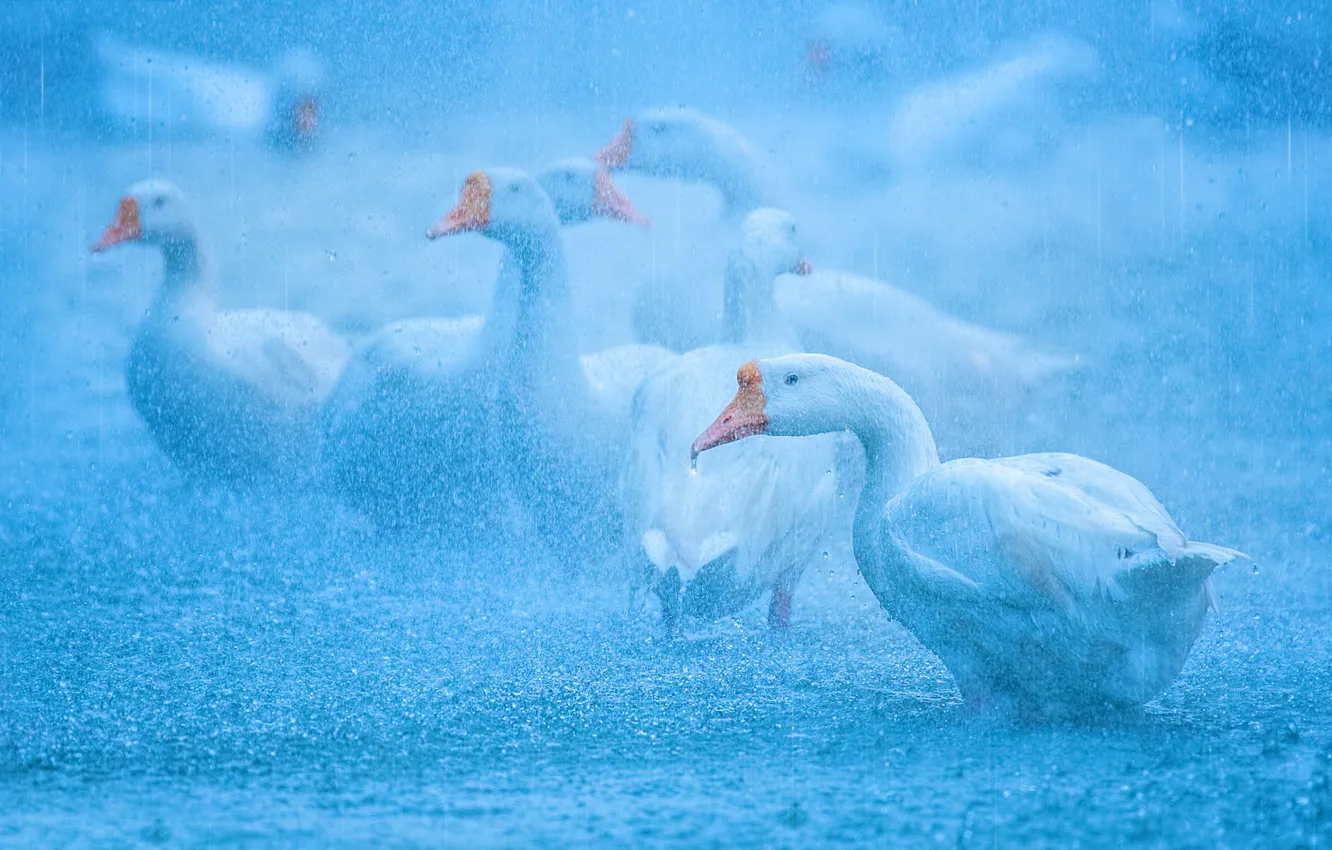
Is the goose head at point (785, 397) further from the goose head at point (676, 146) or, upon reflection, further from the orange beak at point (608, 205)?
the goose head at point (676, 146)

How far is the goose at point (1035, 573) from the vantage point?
192 cm

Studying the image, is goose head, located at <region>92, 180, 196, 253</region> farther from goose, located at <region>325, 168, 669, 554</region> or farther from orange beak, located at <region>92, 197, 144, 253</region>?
goose, located at <region>325, 168, 669, 554</region>

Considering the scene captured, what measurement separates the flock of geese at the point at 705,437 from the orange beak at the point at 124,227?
1 cm

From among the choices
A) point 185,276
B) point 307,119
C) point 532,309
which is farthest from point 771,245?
point 307,119

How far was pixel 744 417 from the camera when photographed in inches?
88.8

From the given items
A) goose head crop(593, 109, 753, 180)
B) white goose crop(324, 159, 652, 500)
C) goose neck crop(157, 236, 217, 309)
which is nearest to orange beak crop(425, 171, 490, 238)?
white goose crop(324, 159, 652, 500)

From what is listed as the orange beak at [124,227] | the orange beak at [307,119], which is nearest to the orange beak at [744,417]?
the orange beak at [124,227]

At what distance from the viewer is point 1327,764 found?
6.07 feet

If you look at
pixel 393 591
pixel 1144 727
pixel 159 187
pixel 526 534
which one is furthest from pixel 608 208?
pixel 1144 727

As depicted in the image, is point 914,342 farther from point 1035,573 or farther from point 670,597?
point 1035,573

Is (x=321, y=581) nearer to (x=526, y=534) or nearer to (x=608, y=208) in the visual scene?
(x=526, y=534)

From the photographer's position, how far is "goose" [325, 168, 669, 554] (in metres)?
3.35

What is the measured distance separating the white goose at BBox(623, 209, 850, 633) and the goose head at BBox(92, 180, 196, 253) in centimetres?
224

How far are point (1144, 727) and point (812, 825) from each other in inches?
26.4
